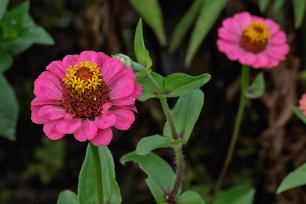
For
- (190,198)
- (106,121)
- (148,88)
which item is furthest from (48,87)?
(190,198)

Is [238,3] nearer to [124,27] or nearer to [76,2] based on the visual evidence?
[124,27]

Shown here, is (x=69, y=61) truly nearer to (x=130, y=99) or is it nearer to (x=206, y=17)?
(x=130, y=99)

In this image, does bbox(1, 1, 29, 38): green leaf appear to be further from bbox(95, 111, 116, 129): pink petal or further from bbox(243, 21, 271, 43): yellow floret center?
bbox(95, 111, 116, 129): pink petal

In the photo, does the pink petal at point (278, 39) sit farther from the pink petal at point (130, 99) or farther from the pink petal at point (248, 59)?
the pink petal at point (130, 99)

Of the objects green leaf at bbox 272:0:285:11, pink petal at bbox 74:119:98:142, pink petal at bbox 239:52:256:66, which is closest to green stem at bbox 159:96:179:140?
pink petal at bbox 74:119:98:142

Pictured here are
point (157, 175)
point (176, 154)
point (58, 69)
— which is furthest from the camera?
point (157, 175)

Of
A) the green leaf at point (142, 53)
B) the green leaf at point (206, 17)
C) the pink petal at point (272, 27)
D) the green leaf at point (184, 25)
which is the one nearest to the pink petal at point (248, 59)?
the pink petal at point (272, 27)
